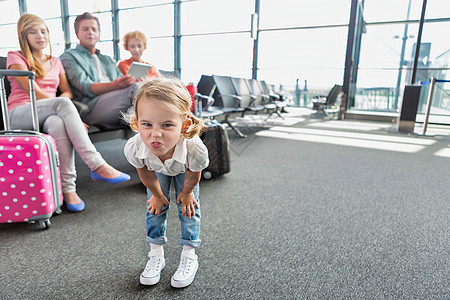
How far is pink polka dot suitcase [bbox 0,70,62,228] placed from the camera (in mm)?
1163

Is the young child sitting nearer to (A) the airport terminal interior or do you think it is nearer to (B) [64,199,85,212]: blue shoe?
(A) the airport terminal interior

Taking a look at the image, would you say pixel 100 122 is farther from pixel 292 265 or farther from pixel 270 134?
pixel 270 134

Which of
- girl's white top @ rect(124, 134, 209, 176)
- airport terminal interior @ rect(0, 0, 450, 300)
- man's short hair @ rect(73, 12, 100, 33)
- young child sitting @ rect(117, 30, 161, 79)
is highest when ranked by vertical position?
man's short hair @ rect(73, 12, 100, 33)

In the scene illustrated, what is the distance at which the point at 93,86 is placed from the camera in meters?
1.93

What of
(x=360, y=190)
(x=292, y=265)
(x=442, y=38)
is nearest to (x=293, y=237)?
(x=292, y=265)

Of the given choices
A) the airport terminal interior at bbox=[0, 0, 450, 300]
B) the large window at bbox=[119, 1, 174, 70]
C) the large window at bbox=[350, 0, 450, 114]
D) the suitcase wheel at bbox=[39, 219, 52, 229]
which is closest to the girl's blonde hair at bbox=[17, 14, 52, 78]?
the airport terminal interior at bbox=[0, 0, 450, 300]

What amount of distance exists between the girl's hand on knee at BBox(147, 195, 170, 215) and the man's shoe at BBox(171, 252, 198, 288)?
19 cm

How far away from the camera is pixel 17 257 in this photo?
109 cm

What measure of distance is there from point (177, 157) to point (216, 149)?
1.21 meters

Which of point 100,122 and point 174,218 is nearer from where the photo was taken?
point 174,218

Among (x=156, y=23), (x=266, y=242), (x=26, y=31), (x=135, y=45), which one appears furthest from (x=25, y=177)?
(x=156, y=23)

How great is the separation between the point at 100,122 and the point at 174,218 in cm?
91

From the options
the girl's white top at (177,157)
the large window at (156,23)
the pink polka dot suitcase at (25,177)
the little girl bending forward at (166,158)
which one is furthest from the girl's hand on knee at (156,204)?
the large window at (156,23)

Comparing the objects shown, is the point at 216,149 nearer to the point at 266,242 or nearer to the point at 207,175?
the point at 207,175
